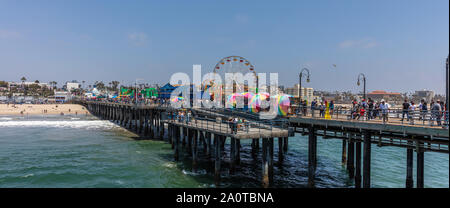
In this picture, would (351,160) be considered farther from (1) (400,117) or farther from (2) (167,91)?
(2) (167,91)

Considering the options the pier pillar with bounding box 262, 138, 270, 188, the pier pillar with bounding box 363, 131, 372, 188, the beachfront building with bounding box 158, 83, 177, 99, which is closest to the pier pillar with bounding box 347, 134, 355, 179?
the pier pillar with bounding box 363, 131, 372, 188

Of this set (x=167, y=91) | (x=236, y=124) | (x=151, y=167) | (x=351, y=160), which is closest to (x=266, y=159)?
(x=236, y=124)

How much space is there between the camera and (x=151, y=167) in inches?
825

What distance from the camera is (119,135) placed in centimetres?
3700

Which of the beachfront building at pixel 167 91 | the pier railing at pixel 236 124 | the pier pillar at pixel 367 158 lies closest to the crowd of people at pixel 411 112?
the pier pillar at pixel 367 158

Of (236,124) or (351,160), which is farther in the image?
(351,160)

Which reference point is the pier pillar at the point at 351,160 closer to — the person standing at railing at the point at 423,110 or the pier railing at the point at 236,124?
the pier railing at the point at 236,124

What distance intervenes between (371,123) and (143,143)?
2456cm

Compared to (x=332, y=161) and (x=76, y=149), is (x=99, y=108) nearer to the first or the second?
(x=76, y=149)

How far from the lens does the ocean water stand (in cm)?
1781

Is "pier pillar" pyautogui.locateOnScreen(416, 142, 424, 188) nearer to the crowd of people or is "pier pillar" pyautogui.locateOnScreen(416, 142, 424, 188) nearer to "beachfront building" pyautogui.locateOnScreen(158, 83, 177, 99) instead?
the crowd of people

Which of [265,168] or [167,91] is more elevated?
[167,91]
